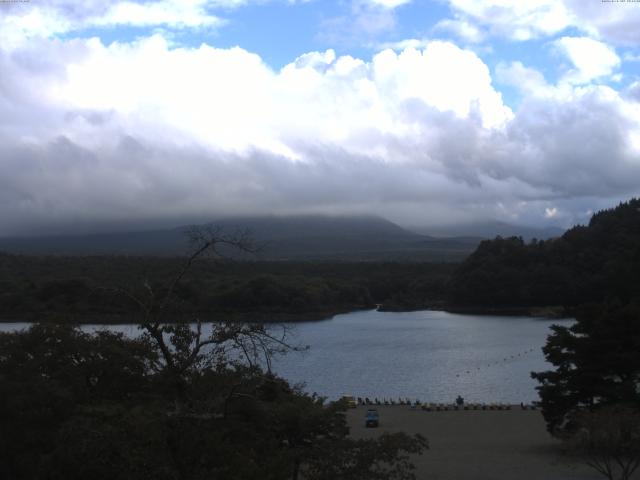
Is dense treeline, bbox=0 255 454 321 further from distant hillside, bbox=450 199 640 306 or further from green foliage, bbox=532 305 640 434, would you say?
green foliage, bbox=532 305 640 434

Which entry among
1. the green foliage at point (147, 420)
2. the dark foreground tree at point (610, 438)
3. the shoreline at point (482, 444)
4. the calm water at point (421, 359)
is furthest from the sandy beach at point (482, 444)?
the green foliage at point (147, 420)

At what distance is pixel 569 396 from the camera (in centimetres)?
1684

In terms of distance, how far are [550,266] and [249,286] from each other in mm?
29942

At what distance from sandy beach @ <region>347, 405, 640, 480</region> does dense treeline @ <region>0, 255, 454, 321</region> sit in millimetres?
13834

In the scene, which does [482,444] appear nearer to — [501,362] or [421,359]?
[501,362]

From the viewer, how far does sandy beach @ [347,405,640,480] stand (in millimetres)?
15219

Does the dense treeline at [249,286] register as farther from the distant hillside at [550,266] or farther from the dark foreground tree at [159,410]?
the dark foreground tree at [159,410]

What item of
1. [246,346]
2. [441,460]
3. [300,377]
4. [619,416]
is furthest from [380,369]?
[246,346]

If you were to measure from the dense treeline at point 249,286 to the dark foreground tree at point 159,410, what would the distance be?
2267 centimetres

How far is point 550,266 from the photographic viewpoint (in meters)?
70.1

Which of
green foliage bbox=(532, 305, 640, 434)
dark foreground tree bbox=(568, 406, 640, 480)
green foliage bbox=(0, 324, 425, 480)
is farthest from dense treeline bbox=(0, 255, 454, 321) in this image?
dark foreground tree bbox=(568, 406, 640, 480)

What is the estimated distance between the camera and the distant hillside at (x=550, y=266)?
67250mm

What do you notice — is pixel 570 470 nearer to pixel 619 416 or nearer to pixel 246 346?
pixel 619 416

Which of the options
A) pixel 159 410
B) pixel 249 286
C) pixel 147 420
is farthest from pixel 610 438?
pixel 249 286
